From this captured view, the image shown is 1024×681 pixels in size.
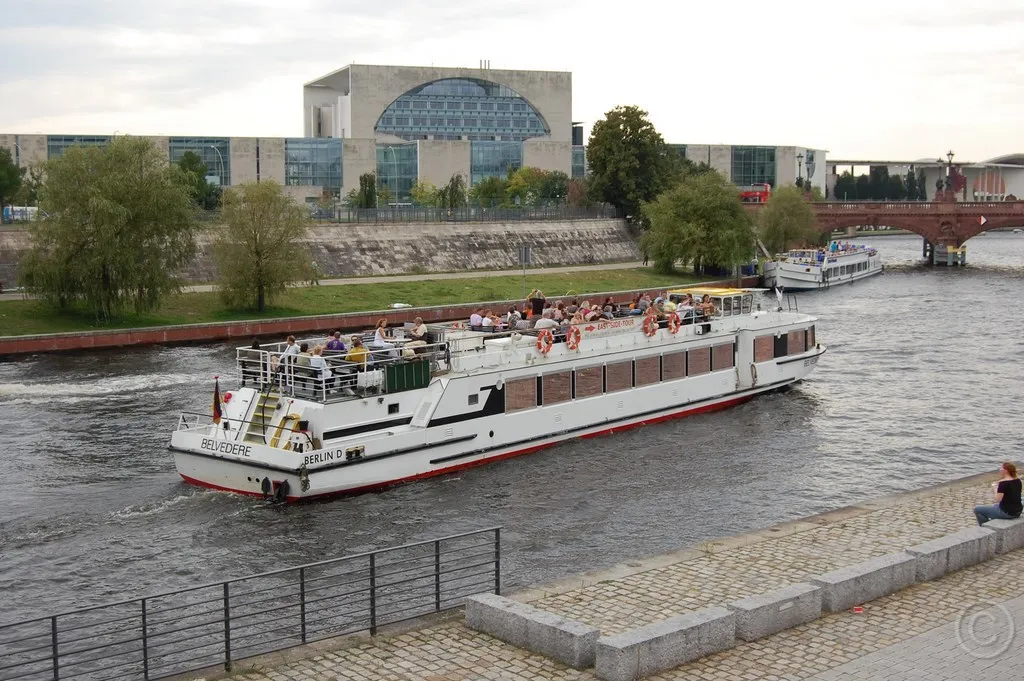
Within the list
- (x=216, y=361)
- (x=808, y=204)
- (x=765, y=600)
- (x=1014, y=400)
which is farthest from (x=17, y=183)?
(x=765, y=600)

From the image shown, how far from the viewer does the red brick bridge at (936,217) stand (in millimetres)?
123938

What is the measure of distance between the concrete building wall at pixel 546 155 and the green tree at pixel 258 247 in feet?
278

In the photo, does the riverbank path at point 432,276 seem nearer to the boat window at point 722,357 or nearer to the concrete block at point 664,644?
the boat window at point 722,357

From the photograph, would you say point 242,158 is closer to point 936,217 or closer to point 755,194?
point 755,194

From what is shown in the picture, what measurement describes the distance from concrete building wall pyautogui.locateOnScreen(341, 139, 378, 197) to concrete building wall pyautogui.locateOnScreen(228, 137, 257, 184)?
1084 centimetres

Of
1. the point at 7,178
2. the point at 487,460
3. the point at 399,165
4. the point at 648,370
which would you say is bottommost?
the point at 487,460

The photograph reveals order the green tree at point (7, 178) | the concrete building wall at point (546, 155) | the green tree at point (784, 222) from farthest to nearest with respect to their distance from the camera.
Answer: the concrete building wall at point (546, 155) → the green tree at point (784, 222) → the green tree at point (7, 178)

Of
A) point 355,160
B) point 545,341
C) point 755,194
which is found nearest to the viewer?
point 545,341

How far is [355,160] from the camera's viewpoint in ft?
468

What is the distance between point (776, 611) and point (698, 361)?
84.2 feet

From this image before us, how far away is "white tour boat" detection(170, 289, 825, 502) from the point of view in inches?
1161

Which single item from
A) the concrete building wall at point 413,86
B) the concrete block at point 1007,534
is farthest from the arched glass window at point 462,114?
the concrete block at point 1007,534

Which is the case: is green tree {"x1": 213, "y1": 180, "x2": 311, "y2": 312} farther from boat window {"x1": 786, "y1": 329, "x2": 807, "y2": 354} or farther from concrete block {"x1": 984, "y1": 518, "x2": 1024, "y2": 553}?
concrete block {"x1": 984, "y1": 518, "x2": 1024, "y2": 553}

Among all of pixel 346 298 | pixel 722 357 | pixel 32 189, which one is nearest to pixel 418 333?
pixel 722 357
